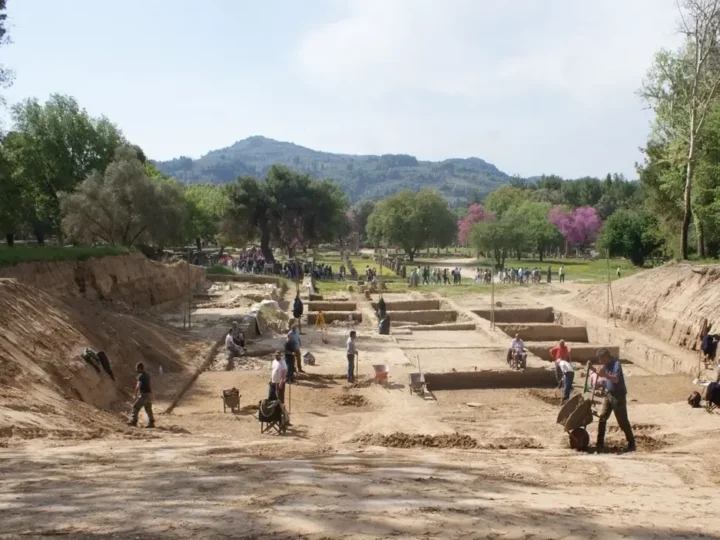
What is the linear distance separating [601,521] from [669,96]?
1228 inches

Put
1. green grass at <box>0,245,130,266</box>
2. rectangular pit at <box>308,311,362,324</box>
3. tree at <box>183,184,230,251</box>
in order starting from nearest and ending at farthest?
green grass at <box>0,245,130,266</box>
rectangular pit at <box>308,311,362,324</box>
tree at <box>183,184,230,251</box>

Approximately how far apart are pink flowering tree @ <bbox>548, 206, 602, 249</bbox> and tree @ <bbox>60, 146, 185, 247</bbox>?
5059 cm

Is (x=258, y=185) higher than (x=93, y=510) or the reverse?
higher

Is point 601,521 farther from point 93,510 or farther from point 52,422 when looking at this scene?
point 52,422

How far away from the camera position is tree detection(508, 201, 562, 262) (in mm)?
57469

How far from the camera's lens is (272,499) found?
551cm

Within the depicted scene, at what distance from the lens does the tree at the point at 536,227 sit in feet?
189

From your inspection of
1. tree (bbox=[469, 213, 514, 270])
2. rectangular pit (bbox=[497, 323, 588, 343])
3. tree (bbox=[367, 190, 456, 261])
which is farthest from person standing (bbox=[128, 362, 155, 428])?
tree (bbox=[367, 190, 456, 261])

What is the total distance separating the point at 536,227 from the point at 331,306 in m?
39.2

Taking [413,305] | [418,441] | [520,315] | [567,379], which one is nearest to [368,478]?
[418,441]

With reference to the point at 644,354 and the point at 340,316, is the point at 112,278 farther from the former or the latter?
the point at 644,354

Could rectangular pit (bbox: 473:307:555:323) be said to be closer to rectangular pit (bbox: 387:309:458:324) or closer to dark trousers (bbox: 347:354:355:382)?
rectangular pit (bbox: 387:309:458:324)

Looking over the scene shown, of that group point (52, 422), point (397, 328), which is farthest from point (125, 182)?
point (52, 422)

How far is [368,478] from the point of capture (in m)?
6.41
